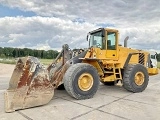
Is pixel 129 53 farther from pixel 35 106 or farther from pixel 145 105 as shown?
pixel 35 106

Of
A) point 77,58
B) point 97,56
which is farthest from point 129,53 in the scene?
point 77,58

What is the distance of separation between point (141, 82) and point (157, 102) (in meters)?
1.94

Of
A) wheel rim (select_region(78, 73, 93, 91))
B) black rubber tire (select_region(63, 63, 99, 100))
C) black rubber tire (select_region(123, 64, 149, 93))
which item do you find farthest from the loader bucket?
black rubber tire (select_region(123, 64, 149, 93))

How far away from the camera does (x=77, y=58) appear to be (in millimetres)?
7016

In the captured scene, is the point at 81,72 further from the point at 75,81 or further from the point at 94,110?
the point at 94,110

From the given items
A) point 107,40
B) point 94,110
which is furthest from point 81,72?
point 107,40

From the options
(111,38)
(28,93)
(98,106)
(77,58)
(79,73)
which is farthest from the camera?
(111,38)

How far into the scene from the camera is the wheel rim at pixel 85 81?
21.5 feet

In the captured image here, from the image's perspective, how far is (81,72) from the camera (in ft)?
21.3

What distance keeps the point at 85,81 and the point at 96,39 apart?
77.4 inches

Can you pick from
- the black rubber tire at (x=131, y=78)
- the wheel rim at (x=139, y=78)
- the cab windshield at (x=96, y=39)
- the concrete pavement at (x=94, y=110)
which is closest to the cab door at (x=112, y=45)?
the cab windshield at (x=96, y=39)

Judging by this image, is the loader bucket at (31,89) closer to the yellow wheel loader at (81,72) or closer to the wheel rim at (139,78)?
the yellow wheel loader at (81,72)

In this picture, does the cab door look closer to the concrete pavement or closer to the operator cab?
the operator cab

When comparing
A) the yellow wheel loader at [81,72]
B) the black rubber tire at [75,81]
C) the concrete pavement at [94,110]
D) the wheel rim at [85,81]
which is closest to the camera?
the concrete pavement at [94,110]
